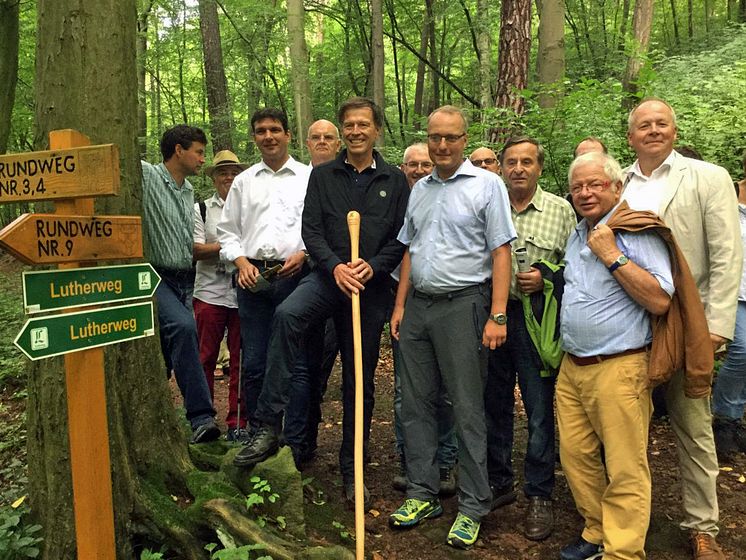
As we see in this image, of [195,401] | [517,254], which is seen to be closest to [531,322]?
[517,254]

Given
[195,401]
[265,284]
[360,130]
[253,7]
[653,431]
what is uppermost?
[253,7]

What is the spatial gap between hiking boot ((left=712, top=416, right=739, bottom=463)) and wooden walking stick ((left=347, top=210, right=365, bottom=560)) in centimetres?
313

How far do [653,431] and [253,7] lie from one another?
13.8 metres

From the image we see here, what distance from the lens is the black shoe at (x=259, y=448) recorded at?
357 centimetres

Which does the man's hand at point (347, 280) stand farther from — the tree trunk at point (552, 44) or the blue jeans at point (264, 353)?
the tree trunk at point (552, 44)

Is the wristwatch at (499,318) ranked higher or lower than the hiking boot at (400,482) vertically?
higher

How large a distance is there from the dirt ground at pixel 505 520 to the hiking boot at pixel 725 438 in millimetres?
84

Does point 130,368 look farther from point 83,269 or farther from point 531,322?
point 531,322

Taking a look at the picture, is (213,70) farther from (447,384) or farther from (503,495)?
(503,495)

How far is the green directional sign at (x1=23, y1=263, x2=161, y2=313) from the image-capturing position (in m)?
2.12

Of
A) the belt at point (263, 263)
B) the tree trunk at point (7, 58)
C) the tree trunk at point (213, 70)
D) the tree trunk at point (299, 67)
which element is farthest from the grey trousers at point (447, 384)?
the tree trunk at point (213, 70)

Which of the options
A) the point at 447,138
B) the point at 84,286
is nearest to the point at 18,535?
the point at 84,286

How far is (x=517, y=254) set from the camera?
3773 mm

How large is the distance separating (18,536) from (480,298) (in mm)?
2897
